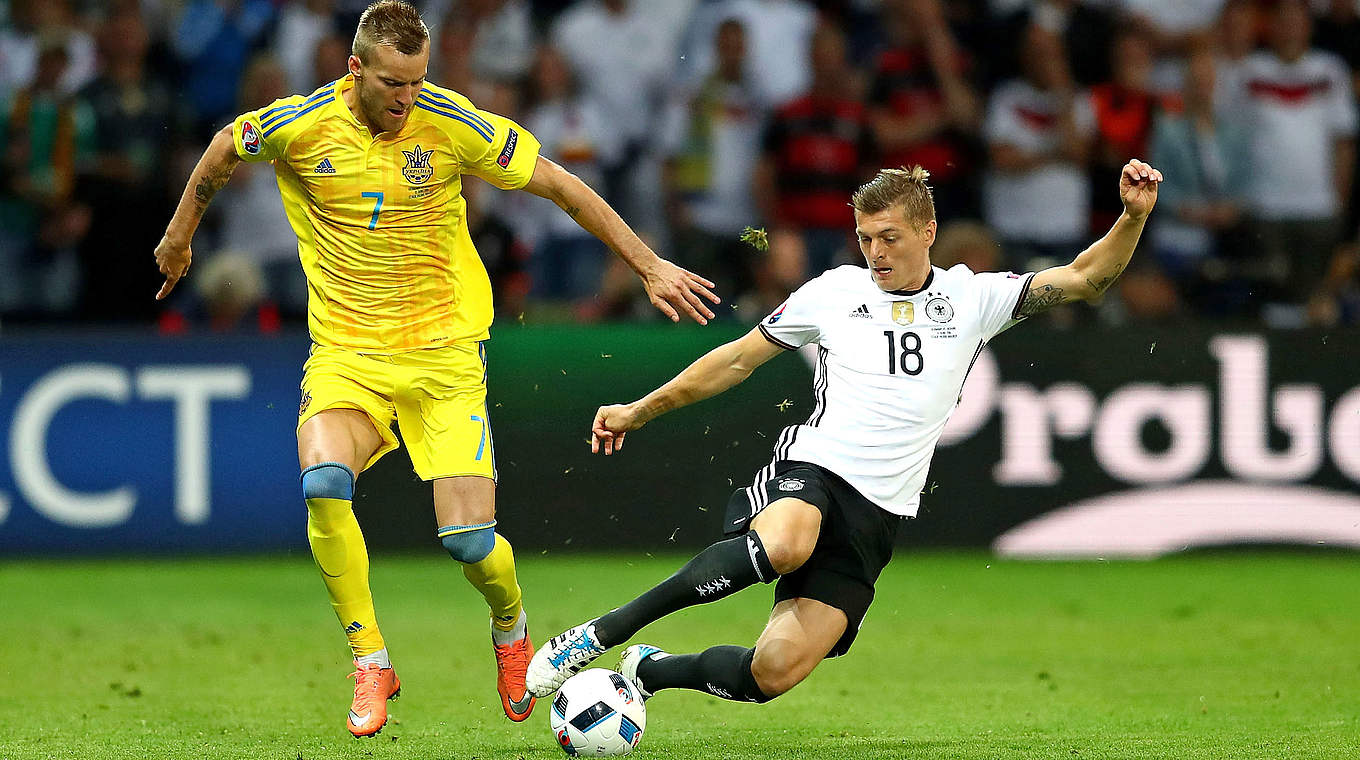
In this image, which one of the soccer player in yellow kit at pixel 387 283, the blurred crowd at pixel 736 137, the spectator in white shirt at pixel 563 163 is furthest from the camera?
the spectator in white shirt at pixel 563 163

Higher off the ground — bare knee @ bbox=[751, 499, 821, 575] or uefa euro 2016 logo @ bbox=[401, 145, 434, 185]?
uefa euro 2016 logo @ bbox=[401, 145, 434, 185]

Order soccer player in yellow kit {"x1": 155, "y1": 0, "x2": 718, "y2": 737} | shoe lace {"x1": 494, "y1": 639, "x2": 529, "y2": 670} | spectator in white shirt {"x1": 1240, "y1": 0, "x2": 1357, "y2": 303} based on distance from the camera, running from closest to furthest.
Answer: soccer player in yellow kit {"x1": 155, "y1": 0, "x2": 718, "y2": 737} → shoe lace {"x1": 494, "y1": 639, "x2": 529, "y2": 670} → spectator in white shirt {"x1": 1240, "y1": 0, "x2": 1357, "y2": 303}

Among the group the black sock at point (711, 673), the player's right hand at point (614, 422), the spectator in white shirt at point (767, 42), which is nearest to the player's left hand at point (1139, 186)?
the player's right hand at point (614, 422)

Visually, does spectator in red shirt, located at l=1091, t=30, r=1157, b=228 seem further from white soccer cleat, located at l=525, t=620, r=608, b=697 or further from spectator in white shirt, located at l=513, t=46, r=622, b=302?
white soccer cleat, located at l=525, t=620, r=608, b=697

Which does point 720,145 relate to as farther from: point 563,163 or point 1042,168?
point 1042,168

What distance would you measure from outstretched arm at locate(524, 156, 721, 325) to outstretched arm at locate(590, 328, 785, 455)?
159 millimetres

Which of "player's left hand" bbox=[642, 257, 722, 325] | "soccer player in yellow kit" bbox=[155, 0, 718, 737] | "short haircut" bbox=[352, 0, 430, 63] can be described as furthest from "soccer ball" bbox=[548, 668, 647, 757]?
"short haircut" bbox=[352, 0, 430, 63]

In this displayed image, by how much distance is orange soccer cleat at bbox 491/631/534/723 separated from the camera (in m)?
6.82

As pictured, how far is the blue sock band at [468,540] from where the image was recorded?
6.60 m

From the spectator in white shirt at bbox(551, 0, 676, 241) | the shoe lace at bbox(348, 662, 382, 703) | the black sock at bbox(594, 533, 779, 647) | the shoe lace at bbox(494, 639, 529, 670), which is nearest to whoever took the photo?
the black sock at bbox(594, 533, 779, 647)

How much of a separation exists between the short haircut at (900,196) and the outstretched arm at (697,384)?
61cm

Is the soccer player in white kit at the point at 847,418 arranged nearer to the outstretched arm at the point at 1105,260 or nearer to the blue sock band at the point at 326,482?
the outstretched arm at the point at 1105,260

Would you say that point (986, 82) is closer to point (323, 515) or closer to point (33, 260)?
point (33, 260)

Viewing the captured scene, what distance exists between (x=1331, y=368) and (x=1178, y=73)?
3.12m
